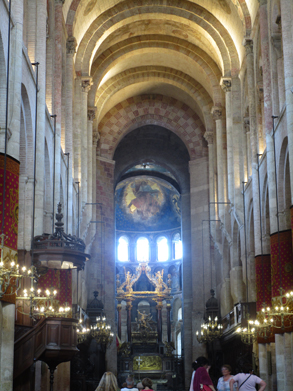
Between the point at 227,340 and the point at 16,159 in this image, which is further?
the point at 227,340

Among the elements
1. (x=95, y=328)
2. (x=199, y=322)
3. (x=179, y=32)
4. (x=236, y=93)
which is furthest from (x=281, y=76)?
(x=199, y=322)

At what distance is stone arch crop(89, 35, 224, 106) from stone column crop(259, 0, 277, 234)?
32.0ft

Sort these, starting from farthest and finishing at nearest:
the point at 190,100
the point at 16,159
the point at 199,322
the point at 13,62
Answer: the point at 190,100
the point at 199,322
the point at 13,62
the point at 16,159

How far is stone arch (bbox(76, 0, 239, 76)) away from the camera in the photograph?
87.7ft

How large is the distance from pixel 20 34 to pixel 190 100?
22.7m

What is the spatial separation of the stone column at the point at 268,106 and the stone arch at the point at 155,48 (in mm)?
9740

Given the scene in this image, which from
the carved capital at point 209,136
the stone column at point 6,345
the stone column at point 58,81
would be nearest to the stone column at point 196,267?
the carved capital at point 209,136

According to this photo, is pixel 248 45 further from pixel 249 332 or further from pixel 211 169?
pixel 249 332

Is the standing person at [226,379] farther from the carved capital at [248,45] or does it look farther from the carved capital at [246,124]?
the carved capital at [246,124]

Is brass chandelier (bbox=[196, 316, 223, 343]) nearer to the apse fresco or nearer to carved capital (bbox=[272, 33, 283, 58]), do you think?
carved capital (bbox=[272, 33, 283, 58])

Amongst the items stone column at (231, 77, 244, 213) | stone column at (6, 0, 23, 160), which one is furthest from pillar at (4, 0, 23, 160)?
stone column at (231, 77, 244, 213)

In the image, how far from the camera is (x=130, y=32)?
29.3m

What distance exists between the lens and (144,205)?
156 feet

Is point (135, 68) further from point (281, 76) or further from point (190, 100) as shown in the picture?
point (281, 76)
